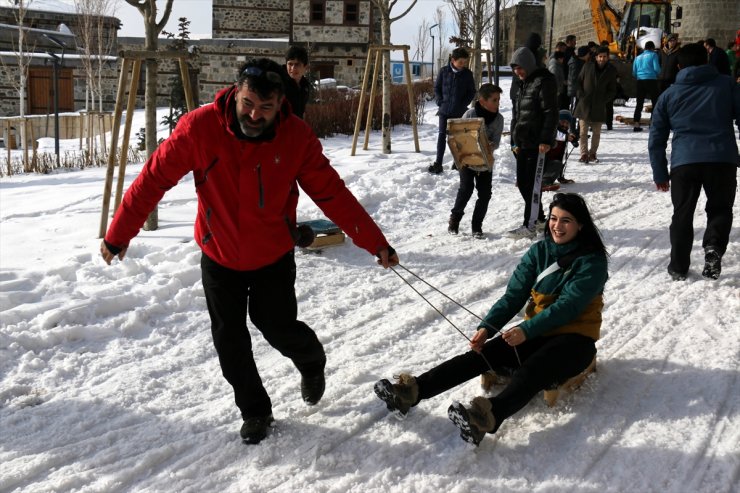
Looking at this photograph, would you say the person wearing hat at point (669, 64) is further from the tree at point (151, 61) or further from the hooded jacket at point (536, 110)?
the tree at point (151, 61)

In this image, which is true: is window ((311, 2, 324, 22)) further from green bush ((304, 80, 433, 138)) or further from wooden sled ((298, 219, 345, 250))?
wooden sled ((298, 219, 345, 250))

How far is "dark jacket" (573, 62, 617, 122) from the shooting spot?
10891 millimetres

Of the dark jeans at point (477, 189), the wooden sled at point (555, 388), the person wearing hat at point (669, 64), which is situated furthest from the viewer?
the person wearing hat at point (669, 64)

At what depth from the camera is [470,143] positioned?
6.40 meters

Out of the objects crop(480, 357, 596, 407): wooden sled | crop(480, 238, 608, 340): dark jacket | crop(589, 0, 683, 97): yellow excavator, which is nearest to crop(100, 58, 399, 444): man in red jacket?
crop(480, 238, 608, 340): dark jacket

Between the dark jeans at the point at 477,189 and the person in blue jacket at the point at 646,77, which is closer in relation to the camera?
the dark jeans at the point at 477,189

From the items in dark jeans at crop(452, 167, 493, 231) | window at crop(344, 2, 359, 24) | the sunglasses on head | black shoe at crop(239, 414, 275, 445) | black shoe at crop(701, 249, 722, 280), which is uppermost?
window at crop(344, 2, 359, 24)

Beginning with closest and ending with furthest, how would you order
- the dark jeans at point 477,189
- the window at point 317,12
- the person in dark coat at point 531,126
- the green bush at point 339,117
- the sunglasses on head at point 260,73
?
the sunglasses on head at point 260,73
the dark jeans at point 477,189
the person in dark coat at point 531,126
the green bush at point 339,117
the window at point 317,12

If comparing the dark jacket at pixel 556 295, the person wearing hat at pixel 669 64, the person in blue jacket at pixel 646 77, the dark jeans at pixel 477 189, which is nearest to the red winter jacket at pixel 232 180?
the dark jacket at pixel 556 295

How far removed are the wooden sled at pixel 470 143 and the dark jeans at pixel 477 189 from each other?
0.10 m

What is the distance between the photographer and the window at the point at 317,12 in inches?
1259

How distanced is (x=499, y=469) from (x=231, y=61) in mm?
27773

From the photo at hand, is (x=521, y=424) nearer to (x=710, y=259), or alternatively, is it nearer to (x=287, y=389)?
(x=287, y=389)

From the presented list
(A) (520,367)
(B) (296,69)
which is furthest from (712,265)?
(B) (296,69)
